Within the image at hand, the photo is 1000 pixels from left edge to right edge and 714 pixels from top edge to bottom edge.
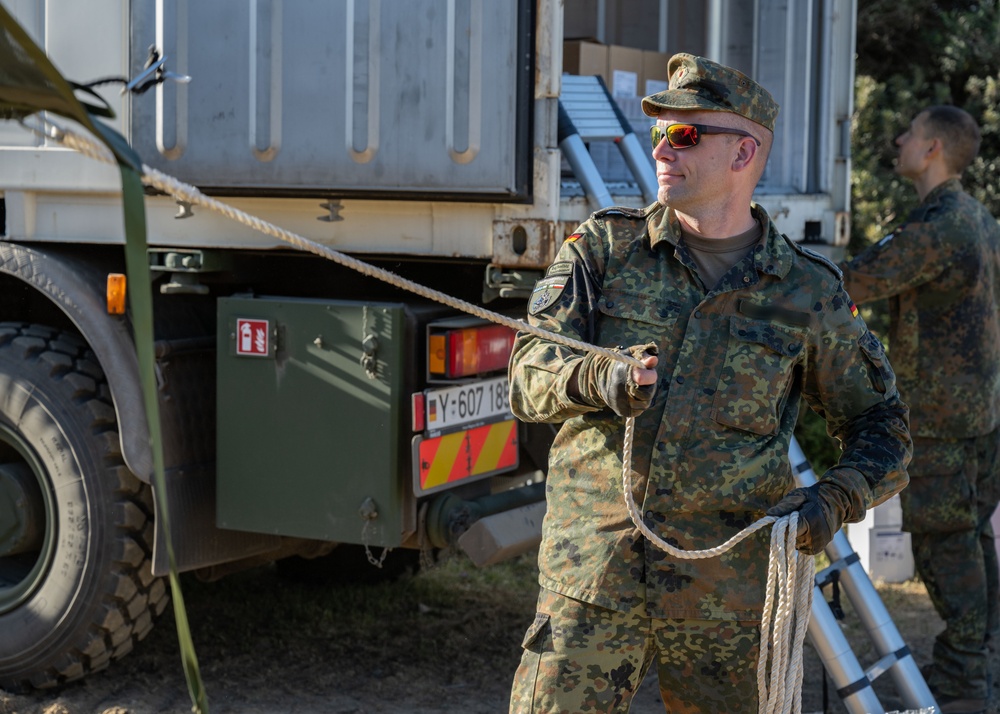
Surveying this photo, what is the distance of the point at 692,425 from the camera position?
2396 millimetres

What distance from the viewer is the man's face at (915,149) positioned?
4.24m

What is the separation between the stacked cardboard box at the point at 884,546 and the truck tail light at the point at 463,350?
7.87 ft

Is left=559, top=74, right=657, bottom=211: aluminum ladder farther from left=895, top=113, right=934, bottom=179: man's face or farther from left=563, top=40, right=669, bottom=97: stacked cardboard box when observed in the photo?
left=895, top=113, right=934, bottom=179: man's face

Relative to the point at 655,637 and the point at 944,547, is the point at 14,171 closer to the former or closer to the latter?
the point at 655,637

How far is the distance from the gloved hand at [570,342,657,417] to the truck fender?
5.19 ft

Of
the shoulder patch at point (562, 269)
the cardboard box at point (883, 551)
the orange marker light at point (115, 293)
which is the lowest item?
the cardboard box at point (883, 551)

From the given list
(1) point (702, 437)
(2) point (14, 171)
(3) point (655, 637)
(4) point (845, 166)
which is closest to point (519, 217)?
(1) point (702, 437)

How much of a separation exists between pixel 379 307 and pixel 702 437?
1.19 meters

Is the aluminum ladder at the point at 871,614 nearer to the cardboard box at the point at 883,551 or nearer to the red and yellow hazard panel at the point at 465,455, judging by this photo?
the red and yellow hazard panel at the point at 465,455

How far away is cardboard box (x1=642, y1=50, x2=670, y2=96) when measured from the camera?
479 cm

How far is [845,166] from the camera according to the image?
4.55 m

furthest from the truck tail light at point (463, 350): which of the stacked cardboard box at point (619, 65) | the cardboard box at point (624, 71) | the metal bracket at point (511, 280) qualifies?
the cardboard box at point (624, 71)

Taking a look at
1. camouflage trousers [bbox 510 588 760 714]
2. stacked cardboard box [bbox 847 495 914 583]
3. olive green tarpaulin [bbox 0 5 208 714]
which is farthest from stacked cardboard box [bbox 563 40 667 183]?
olive green tarpaulin [bbox 0 5 208 714]

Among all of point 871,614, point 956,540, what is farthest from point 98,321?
point 956,540
